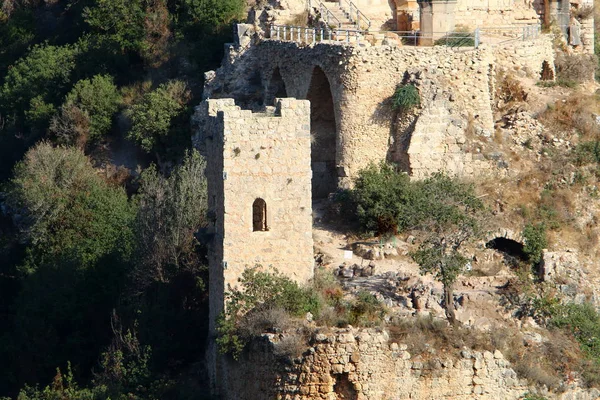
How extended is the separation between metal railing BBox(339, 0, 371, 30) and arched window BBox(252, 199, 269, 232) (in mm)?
9831

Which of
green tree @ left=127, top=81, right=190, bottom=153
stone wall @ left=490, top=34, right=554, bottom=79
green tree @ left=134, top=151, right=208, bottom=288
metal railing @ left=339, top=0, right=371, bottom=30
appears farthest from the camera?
green tree @ left=127, top=81, right=190, bottom=153

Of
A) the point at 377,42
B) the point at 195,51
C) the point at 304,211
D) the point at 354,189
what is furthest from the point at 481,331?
the point at 195,51

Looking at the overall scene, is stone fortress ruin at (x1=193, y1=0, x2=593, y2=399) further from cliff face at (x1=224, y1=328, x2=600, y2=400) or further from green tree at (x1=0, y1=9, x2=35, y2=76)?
green tree at (x1=0, y1=9, x2=35, y2=76)

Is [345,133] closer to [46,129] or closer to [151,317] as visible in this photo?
[151,317]

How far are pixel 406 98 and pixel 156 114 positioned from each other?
7.77 meters

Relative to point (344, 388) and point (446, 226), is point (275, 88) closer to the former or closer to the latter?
point (446, 226)

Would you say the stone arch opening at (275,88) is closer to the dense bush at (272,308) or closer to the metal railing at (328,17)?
the metal railing at (328,17)

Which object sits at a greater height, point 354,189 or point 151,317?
point 354,189

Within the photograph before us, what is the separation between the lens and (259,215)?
33781 mm

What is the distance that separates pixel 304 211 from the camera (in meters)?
33.6

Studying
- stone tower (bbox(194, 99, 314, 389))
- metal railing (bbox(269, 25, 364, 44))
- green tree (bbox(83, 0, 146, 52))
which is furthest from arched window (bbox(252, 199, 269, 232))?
green tree (bbox(83, 0, 146, 52))

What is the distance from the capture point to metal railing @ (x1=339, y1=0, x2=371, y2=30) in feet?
141

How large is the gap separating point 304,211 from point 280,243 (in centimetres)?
64

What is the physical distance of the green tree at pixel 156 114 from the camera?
4519 cm
